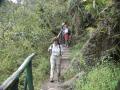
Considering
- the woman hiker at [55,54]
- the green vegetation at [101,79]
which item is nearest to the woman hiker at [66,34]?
the woman hiker at [55,54]

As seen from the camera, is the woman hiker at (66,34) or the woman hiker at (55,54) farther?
the woman hiker at (66,34)

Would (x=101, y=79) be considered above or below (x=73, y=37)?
above

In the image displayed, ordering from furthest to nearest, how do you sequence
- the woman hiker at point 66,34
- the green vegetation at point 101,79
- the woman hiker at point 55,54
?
the woman hiker at point 66,34 < the woman hiker at point 55,54 < the green vegetation at point 101,79

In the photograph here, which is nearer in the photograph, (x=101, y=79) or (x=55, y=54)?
(x=101, y=79)

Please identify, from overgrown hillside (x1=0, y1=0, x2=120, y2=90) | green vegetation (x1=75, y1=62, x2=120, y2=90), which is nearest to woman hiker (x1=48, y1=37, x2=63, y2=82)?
overgrown hillside (x1=0, y1=0, x2=120, y2=90)

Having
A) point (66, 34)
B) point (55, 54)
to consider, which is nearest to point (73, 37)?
point (66, 34)

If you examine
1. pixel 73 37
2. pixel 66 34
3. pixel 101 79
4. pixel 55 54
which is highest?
pixel 55 54

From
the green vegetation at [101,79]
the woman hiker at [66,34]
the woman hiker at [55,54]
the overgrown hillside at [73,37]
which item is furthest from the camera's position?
the woman hiker at [66,34]

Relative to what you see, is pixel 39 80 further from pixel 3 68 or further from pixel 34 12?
pixel 34 12

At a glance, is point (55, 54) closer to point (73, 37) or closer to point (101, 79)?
point (101, 79)

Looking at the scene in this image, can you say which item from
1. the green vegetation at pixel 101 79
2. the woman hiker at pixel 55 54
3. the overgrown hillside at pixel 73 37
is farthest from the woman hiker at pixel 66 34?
the green vegetation at pixel 101 79

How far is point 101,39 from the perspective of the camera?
32.3 ft

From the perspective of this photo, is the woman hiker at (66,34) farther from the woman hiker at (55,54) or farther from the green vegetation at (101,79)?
the green vegetation at (101,79)

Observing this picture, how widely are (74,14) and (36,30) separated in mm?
2467
